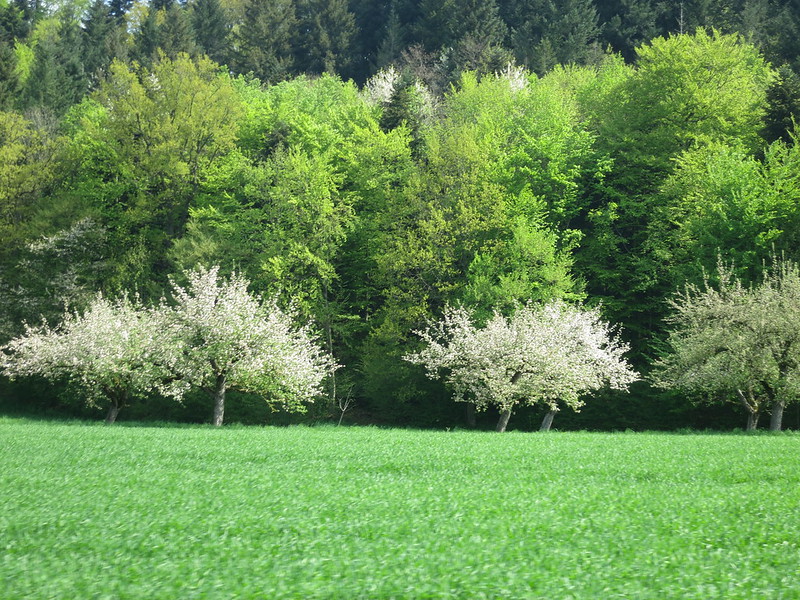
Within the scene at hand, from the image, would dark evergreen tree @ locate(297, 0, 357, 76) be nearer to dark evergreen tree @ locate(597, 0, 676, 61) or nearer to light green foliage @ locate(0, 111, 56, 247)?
dark evergreen tree @ locate(597, 0, 676, 61)

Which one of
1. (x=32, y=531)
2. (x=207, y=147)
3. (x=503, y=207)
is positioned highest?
(x=207, y=147)

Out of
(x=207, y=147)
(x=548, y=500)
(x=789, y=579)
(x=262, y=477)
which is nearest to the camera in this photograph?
(x=789, y=579)

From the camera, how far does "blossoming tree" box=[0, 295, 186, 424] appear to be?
37.1 metres

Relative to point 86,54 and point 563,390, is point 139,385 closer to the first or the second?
point 563,390

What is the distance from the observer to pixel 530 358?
3734 centimetres

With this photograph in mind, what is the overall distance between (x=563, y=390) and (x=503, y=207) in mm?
14073

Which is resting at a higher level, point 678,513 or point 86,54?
point 86,54

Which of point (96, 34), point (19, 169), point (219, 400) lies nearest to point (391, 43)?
point (96, 34)

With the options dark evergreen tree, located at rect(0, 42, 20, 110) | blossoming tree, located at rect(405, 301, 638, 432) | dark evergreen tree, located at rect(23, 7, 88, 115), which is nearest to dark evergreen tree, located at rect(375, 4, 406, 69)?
dark evergreen tree, located at rect(23, 7, 88, 115)

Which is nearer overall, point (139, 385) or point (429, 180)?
point (139, 385)

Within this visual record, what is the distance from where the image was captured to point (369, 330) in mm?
49281

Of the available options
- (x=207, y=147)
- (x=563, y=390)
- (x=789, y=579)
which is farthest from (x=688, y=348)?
(x=207, y=147)

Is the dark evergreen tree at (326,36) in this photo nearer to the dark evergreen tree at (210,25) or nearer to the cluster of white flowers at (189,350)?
the dark evergreen tree at (210,25)

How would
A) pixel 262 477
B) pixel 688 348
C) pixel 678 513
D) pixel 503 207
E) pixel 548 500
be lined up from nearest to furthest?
pixel 678 513 → pixel 548 500 → pixel 262 477 → pixel 688 348 → pixel 503 207
